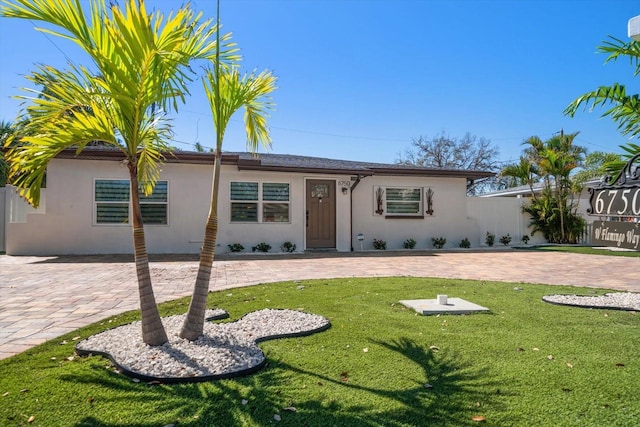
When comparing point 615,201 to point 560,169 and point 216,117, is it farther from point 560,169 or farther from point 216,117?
point 560,169

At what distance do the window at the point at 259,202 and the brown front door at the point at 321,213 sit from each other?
34.9 inches

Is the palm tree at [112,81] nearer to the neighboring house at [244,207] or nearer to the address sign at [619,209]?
the address sign at [619,209]

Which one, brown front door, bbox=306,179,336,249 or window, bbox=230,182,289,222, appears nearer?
window, bbox=230,182,289,222

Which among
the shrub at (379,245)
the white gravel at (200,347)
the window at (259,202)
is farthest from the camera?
the shrub at (379,245)

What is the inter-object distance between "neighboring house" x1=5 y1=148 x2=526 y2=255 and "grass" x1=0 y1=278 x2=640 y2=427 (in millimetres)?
7809

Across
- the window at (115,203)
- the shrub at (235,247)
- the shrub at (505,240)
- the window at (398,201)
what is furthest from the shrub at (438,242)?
the window at (115,203)

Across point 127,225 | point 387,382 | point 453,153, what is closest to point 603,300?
point 387,382

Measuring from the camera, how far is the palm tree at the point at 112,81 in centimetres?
266

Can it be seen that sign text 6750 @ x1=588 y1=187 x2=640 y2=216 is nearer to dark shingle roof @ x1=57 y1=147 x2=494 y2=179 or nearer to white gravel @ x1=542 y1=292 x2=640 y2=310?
white gravel @ x1=542 y1=292 x2=640 y2=310

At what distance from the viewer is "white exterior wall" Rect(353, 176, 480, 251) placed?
44.8ft

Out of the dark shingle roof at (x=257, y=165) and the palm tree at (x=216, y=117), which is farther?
the dark shingle roof at (x=257, y=165)

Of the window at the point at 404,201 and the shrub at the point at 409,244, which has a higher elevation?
the window at the point at 404,201

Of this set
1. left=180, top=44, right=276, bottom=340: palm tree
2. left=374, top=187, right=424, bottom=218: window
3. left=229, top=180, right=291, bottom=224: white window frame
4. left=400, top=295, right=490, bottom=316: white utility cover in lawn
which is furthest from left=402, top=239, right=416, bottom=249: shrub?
left=180, top=44, right=276, bottom=340: palm tree

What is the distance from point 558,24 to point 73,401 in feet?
38.9
